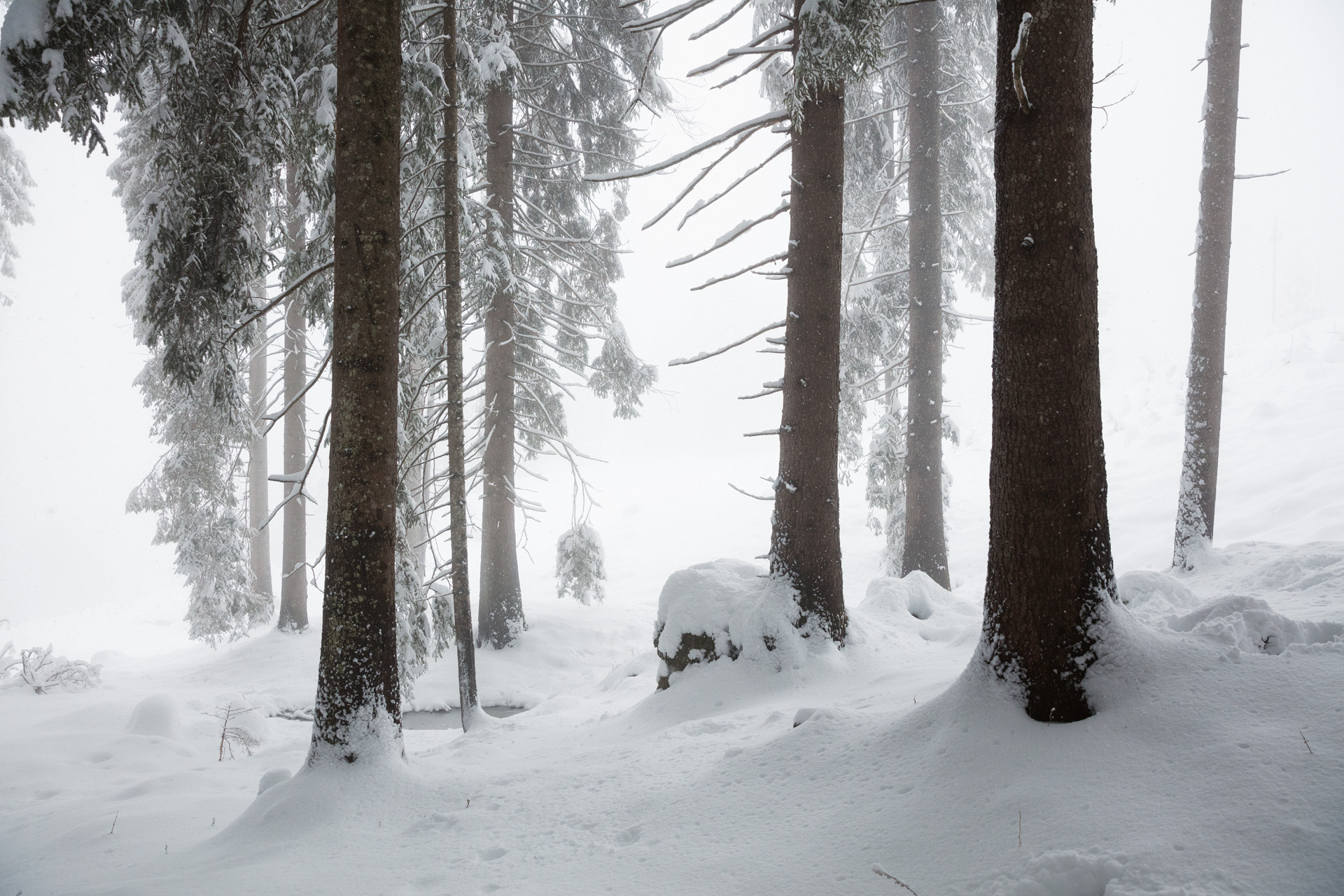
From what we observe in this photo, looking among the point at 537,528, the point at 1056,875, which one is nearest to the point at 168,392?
the point at 1056,875

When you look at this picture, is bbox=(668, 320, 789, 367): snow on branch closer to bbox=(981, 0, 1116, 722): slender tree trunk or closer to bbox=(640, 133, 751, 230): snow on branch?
bbox=(640, 133, 751, 230): snow on branch

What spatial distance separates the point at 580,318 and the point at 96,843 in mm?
10099

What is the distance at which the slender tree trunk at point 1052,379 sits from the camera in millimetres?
3270

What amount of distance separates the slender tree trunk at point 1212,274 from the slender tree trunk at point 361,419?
872cm

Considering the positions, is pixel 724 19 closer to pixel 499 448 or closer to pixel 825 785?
pixel 825 785

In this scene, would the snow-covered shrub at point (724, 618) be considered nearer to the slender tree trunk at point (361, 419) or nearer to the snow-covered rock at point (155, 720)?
the slender tree trunk at point (361, 419)

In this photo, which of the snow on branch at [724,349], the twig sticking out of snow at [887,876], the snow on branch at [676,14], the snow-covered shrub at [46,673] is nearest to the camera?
the twig sticking out of snow at [887,876]

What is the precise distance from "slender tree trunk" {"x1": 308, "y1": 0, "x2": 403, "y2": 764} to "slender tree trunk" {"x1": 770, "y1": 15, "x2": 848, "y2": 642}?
11.1ft

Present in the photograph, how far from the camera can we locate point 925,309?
10219mm

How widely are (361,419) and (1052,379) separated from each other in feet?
13.2

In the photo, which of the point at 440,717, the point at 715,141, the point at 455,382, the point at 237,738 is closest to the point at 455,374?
the point at 455,382

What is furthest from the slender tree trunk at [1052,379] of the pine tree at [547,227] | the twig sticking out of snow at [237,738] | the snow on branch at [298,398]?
the pine tree at [547,227]

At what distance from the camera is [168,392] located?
10.9m

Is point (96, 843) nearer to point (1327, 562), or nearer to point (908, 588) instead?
point (908, 588)
